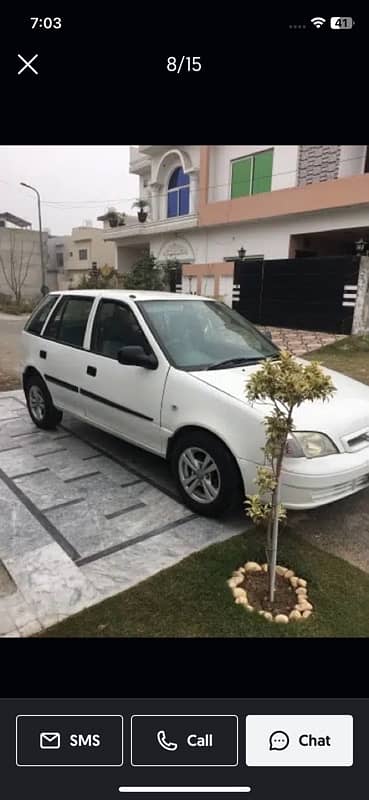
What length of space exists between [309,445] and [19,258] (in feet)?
119

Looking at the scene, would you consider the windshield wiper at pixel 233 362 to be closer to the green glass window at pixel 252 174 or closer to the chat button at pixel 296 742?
the chat button at pixel 296 742

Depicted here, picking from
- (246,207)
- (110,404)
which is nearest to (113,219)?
(246,207)

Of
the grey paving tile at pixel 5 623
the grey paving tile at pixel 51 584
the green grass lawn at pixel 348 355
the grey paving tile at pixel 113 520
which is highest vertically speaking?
the green grass lawn at pixel 348 355

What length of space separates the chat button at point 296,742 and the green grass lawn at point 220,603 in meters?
1.11

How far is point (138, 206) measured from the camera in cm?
2108

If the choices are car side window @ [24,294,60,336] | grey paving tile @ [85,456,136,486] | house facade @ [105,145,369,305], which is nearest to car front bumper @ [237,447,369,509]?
grey paving tile @ [85,456,136,486]

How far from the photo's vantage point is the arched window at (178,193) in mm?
19469

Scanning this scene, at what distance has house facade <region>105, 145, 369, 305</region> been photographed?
531 inches

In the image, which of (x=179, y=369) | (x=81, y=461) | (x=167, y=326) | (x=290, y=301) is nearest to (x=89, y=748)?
(x=179, y=369)

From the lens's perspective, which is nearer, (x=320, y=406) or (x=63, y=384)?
(x=320, y=406)

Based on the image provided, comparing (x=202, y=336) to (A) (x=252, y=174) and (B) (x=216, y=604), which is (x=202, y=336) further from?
(A) (x=252, y=174)

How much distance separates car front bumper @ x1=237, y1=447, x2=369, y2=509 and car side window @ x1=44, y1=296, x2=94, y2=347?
6.60 ft

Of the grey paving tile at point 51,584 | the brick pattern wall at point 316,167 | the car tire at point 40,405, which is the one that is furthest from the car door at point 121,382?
the brick pattern wall at point 316,167
